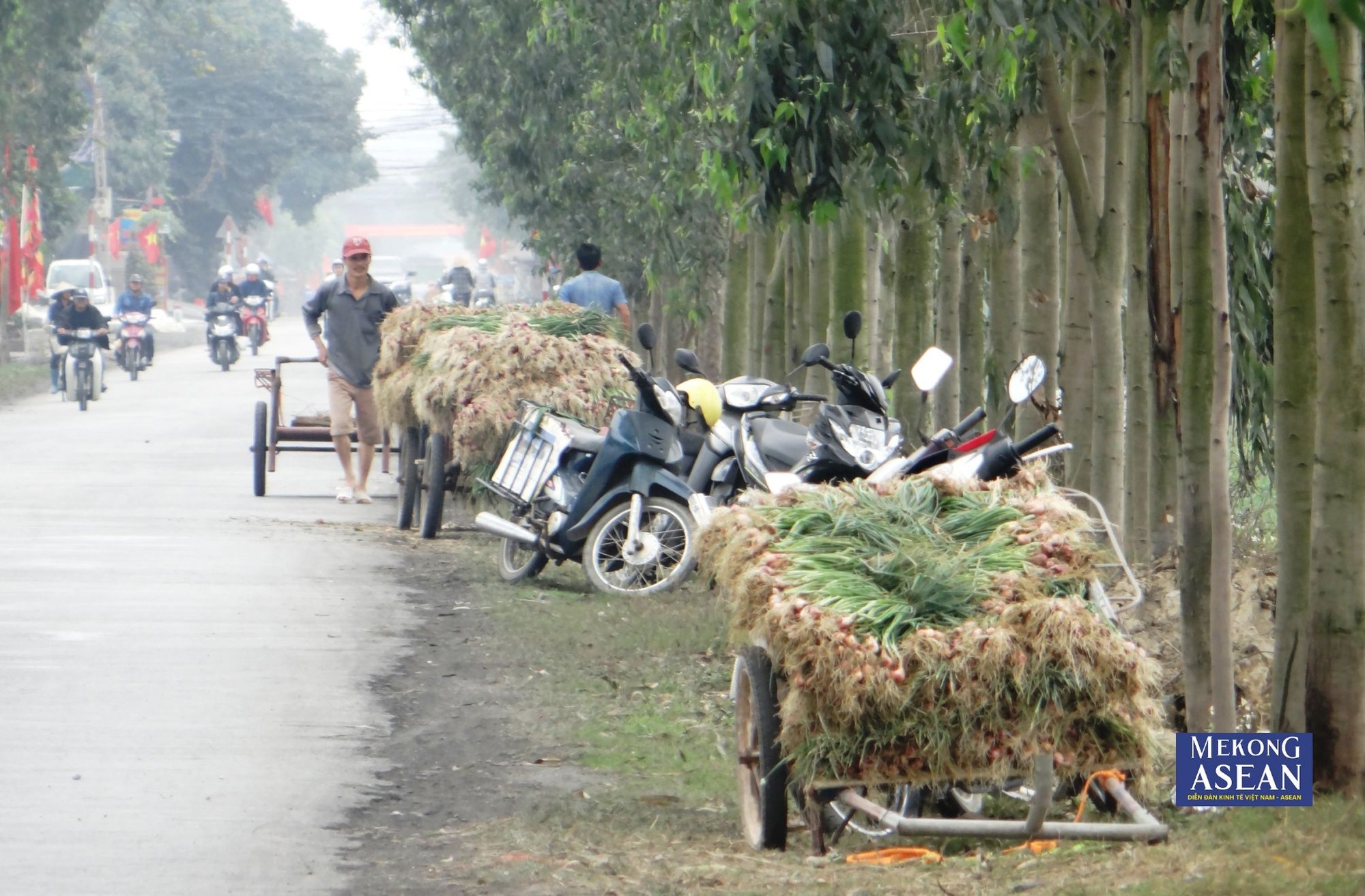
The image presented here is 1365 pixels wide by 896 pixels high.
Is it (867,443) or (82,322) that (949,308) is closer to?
(867,443)

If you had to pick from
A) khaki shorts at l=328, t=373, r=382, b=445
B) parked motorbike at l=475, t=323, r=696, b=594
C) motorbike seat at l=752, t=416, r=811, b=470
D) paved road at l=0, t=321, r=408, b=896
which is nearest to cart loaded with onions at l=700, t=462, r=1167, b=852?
paved road at l=0, t=321, r=408, b=896

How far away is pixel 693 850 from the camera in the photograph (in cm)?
661

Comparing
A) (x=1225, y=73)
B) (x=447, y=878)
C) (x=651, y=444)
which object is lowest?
(x=447, y=878)

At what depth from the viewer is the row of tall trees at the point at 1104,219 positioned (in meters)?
6.36

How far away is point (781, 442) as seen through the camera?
11016 millimetres

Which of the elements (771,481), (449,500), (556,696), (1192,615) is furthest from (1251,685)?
(449,500)

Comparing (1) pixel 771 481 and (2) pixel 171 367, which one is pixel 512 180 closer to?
(2) pixel 171 367

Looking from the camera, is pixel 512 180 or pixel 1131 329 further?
pixel 512 180

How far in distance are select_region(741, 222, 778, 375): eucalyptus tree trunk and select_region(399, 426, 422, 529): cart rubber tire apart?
453 cm

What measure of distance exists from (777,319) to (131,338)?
2270 cm

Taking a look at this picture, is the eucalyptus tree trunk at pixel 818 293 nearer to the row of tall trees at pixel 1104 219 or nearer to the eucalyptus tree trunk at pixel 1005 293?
the row of tall trees at pixel 1104 219

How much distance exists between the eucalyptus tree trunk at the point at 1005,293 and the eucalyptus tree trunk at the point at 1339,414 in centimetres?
607

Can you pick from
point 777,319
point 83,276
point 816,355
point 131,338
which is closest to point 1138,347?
point 816,355

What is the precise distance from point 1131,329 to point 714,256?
13.0 meters
